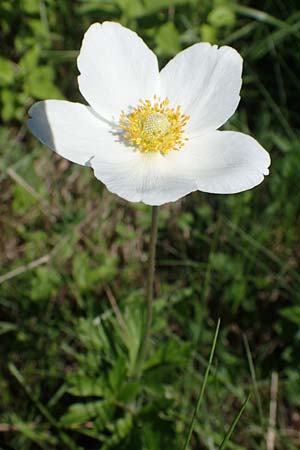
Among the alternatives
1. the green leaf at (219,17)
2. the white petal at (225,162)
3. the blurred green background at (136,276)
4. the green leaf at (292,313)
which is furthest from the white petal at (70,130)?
the green leaf at (219,17)

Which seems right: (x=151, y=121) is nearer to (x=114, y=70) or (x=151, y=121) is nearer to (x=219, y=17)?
(x=114, y=70)

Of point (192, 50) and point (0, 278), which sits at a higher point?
point (192, 50)

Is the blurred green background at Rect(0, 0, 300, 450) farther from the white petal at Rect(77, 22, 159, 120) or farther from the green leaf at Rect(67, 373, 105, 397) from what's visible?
the white petal at Rect(77, 22, 159, 120)

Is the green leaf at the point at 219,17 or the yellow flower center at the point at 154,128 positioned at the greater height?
the green leaf at the point at 219,17

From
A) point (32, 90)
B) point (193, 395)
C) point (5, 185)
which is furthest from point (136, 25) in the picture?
point (193, 395)

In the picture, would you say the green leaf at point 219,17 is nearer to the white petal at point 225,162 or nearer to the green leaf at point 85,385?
the white petal at point 225,162

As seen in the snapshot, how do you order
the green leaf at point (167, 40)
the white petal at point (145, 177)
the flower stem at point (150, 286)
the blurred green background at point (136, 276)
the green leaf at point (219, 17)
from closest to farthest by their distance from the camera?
the white petal at point (145, 177) → the flower stem at point (150, 286) → the blurred green background at point (136, 276) → the green leaf at point (167, 40) → the green leaf at point (219, 17)

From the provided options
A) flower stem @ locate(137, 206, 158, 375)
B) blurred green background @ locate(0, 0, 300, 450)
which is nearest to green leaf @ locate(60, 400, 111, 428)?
blurred green background @ locate(0, 0, 300, 450)

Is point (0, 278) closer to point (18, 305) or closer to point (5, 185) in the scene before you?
point (18, 305)
